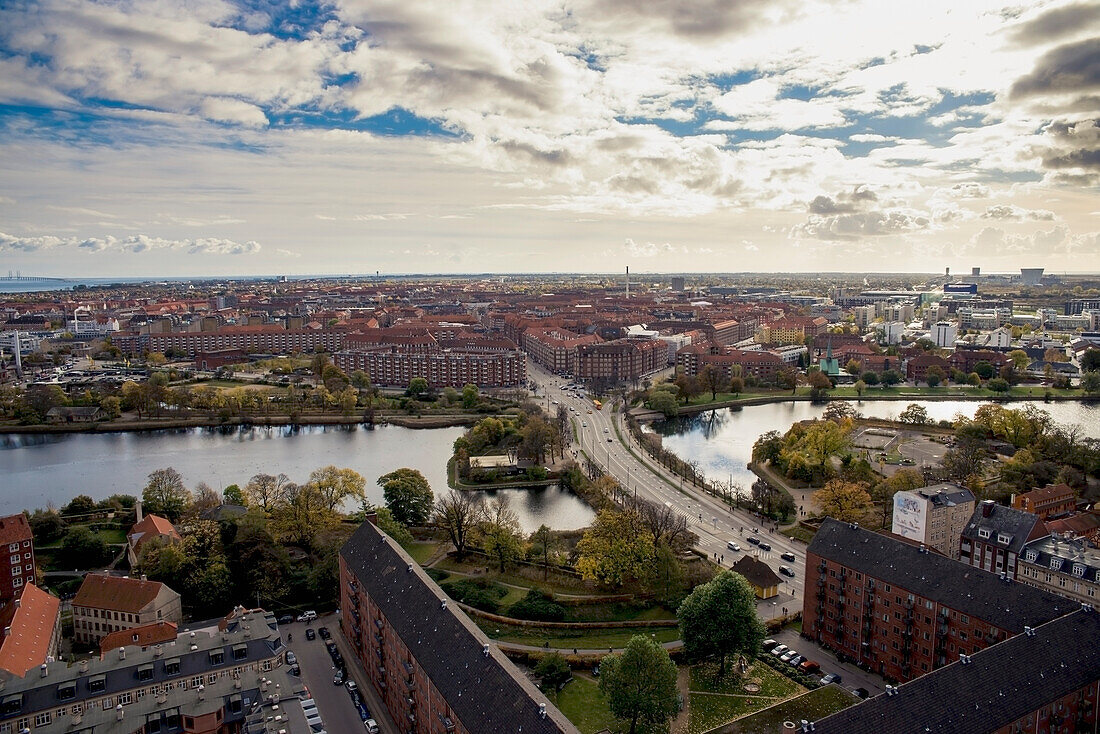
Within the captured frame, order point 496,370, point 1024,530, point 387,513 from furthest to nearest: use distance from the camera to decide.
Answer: point 496,370, point 387,513, point 1024,530

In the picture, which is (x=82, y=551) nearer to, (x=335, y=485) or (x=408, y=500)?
(x=335, y=485)

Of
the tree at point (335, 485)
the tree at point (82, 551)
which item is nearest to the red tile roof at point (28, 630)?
the tree at point (82, 551)

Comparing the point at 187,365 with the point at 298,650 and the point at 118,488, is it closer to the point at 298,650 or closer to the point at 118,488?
the point at 118,488

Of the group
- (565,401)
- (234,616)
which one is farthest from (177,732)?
(565,401)

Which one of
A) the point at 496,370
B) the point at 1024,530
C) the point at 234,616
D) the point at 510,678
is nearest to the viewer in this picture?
the point at 510,678

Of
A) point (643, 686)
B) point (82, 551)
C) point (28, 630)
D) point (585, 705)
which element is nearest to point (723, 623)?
point (643, 686)

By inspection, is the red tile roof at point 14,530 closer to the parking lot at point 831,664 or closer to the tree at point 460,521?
the tree at point 460,521
